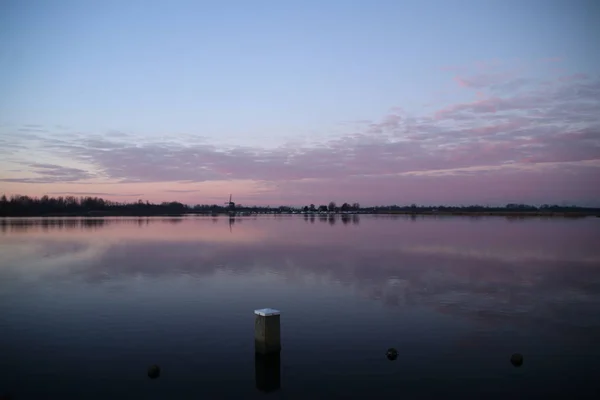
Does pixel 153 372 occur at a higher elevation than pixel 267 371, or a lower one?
higher

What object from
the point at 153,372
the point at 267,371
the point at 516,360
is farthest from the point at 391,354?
the point at 153,372

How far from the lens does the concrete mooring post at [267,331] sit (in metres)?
9.56

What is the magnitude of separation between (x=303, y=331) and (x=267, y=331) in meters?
2.43

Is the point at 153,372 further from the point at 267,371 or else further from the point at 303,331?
the point at 303,331

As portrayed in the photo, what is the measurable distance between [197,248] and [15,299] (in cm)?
1941

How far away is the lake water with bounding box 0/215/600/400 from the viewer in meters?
8.52

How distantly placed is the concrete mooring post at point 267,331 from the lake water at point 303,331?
335mm

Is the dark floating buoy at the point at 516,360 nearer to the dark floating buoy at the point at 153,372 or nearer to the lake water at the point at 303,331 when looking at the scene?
the lake water at the point at 303,331

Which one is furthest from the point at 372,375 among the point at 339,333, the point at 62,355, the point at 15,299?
the point at 15,299

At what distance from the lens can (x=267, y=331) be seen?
31.7ft

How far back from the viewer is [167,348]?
1034 cm

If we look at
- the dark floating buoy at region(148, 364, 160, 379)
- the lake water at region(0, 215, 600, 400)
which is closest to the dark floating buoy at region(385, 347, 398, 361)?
the lake water at region(0, 215, 600, 400)

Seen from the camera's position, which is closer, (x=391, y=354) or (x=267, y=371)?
(x=267, y=371)

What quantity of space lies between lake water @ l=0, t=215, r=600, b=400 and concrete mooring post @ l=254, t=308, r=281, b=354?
1.10 ft
